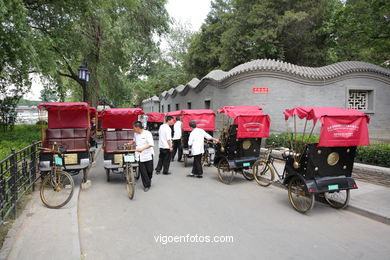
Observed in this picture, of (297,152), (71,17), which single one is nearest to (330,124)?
(297,152)

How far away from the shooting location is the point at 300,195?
6.02 metres

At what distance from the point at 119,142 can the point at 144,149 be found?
8.31ft

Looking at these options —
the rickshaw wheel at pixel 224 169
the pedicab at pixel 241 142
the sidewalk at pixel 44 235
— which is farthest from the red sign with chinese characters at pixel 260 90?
the sidewalk at pixel 44 235

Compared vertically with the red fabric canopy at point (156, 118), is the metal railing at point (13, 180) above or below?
below

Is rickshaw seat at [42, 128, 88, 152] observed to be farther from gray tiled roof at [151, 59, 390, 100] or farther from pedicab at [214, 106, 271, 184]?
gray tiled roof at [151, 59, 390, 100]

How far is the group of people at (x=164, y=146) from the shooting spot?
7.27 meters

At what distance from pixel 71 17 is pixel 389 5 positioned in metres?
14.7

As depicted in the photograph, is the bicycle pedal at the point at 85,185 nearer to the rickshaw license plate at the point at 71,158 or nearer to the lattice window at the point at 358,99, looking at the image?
the rickshaw license plate at the point at 71,158

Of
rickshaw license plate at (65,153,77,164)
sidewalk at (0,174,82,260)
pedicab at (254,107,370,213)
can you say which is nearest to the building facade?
pedicab at (254,107,370,213)

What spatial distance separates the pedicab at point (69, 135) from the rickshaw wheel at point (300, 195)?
532 centimetres

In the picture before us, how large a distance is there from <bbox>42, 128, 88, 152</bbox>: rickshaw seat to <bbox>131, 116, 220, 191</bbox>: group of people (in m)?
1.96

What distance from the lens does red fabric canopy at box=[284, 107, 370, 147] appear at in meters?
5.45

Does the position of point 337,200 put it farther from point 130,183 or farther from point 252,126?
point 130,183

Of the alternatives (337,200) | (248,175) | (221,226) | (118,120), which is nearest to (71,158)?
(118,120)
